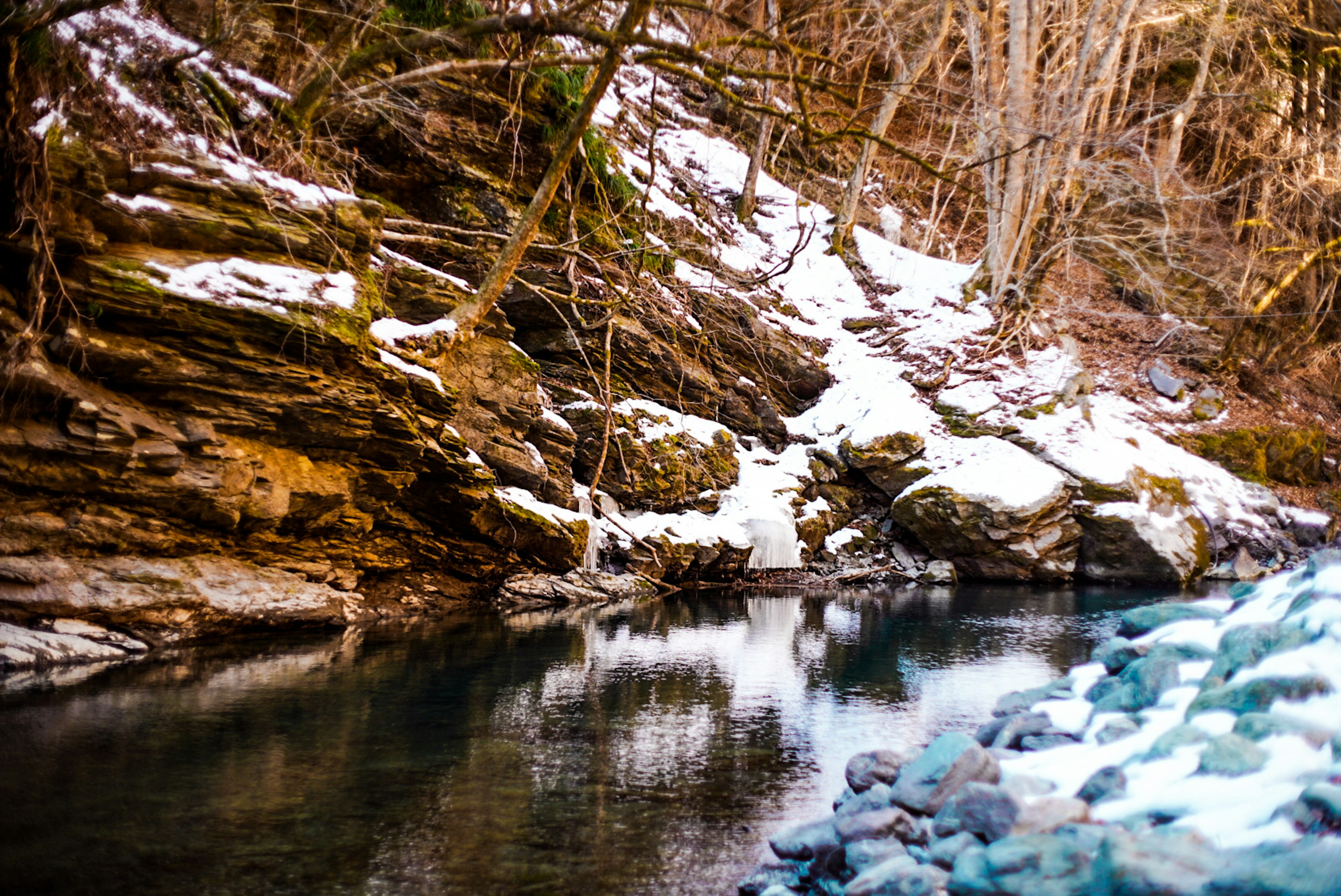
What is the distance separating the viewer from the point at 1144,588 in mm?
11977

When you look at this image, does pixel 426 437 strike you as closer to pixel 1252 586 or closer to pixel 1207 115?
pixel 1252 586

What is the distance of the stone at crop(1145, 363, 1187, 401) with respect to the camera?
16047mm

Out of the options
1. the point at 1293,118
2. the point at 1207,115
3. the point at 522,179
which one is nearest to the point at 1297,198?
the point at 1293,118

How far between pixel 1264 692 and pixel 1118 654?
4.08 feet

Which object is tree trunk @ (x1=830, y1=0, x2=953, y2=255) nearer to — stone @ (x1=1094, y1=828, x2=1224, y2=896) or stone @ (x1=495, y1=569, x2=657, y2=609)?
stone @ (x1=495, y1=569, x2=657, y2=609)

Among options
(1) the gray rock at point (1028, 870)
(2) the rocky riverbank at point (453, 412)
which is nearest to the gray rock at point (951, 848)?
(1) the gray rock at point (1028, 870)

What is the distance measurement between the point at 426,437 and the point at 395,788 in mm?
4790

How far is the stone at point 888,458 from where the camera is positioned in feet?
45.0

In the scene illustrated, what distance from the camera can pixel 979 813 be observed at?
2.48 meters

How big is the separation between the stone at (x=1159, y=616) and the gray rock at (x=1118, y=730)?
3.60 ft

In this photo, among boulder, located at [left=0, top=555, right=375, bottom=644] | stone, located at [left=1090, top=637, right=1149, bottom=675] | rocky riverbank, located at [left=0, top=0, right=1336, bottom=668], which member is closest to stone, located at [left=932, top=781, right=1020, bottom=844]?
stone, located at [left=1090, top=637, right=1149, bottom=675]

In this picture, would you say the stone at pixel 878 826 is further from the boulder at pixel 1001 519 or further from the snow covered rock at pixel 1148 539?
the snow covered rock at pixel 1148 539

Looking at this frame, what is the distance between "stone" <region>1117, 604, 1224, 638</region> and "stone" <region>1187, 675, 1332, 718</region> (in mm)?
1202

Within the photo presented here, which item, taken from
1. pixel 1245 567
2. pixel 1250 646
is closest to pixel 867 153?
pixel 1245 567
